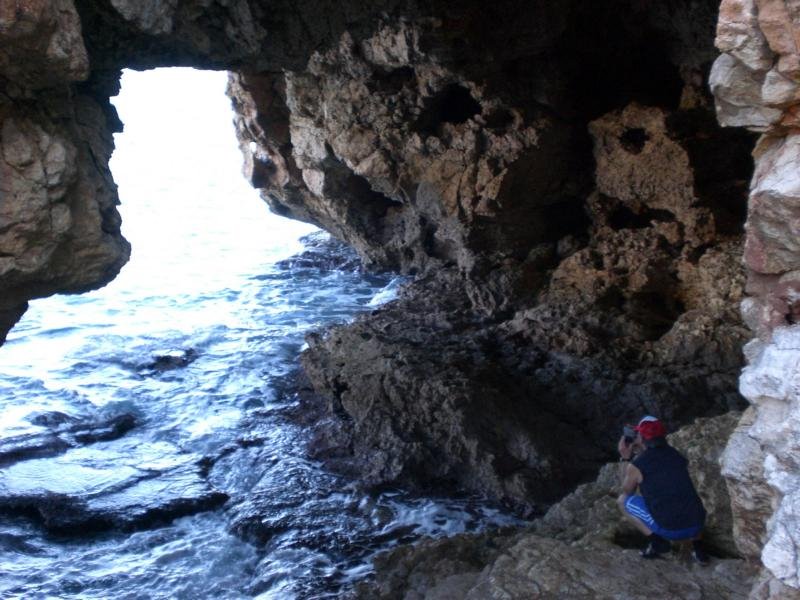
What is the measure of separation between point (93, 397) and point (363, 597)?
589 cm

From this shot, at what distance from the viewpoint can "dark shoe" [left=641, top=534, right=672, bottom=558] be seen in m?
5.09

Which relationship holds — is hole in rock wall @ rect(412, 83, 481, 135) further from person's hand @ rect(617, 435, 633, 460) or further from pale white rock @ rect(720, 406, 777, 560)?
pale white rock @ rect(720, 406, 777, 560)

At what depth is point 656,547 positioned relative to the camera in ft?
16.7

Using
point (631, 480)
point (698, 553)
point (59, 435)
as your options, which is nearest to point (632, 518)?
point (631, 480)

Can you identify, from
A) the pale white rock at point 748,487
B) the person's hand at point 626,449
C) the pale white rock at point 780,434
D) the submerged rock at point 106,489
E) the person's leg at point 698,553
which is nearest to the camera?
the pale white rock at point 780,434

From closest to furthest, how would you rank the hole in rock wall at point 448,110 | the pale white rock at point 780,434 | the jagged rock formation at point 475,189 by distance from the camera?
1. the pale white rock at point 780,434
2. the jagged rock formation at point 475,189
3. the hole in rock wall at point 448,110

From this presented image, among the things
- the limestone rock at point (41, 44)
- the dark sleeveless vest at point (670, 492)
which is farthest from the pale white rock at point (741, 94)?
the limestone rock at point (41, 44)

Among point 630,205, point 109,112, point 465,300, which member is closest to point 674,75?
point 630,205

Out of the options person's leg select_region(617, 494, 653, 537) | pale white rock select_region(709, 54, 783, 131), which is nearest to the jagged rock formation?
person's leg select_region(617, 494, 653, 537)

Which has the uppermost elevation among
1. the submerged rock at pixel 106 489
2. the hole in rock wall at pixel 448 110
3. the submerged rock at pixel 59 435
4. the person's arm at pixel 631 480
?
the hole in rock wall at pixel 448 110

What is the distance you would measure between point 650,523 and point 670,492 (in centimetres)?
31

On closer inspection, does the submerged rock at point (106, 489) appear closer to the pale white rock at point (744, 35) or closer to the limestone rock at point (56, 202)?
the limestone rock at point (56, 202)

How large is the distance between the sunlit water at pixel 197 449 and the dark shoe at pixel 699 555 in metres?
2.96

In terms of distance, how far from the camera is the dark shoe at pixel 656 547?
5094 mm
